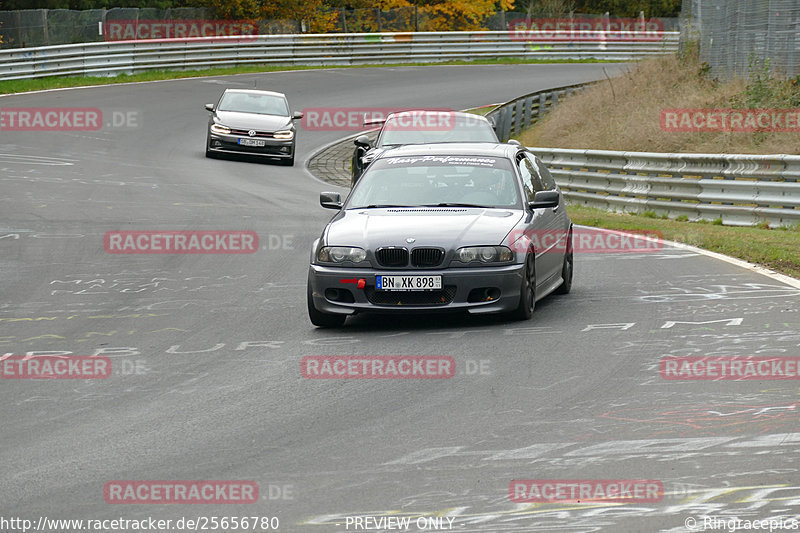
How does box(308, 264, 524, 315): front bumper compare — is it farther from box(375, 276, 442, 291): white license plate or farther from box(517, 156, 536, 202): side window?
box(517, 156, 536, 202): side window

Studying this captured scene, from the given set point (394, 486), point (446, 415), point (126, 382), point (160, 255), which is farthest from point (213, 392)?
point (160, 255)

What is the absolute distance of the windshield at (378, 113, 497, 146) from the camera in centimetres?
1959

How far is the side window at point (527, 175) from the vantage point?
11547mm

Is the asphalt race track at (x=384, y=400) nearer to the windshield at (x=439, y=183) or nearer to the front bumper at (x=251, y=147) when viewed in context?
the windshield at (x=439, y=183)

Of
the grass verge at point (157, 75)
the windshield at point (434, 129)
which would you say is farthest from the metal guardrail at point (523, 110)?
the grass verge at point (157, 75)

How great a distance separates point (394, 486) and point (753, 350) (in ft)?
13.1

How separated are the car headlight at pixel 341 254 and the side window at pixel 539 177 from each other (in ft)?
8.01

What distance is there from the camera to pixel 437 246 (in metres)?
10.1

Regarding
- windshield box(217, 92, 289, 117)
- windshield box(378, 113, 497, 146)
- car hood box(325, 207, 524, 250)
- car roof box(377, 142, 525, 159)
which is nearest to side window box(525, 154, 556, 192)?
car roof box(377, 142, 525, 159)

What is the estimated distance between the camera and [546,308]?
36.9 feet

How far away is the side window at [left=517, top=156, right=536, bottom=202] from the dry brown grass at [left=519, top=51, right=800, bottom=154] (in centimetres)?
1085

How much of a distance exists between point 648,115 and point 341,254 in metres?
19.2

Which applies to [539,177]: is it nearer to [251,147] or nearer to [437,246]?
[437,246]

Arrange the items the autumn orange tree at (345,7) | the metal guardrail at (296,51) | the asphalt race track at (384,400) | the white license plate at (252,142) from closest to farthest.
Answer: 1. the asphalt race track at (384,400)
2. the white license plate at (252,142)
3. the metal guardrail at (296,51)
4. the autumn orange tree at (345,7)
